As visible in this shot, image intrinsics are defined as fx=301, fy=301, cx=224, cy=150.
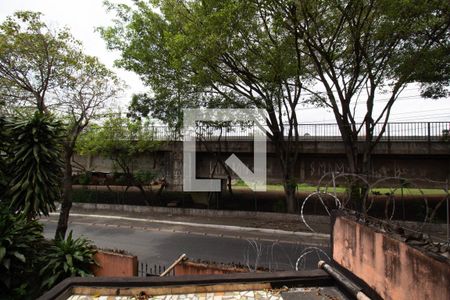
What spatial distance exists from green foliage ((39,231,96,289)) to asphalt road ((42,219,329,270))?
248 cm

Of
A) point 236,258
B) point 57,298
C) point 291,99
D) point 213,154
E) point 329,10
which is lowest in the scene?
point 236,258

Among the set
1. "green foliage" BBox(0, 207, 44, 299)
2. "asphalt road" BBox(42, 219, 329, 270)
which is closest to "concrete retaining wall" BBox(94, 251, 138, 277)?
"green foliage" BBox(0, 207, 44, 299)

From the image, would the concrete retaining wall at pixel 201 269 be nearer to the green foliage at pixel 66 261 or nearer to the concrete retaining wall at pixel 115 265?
the concrete retaining wall at pixel 115 265

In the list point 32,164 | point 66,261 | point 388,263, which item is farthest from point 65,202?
point 388,263

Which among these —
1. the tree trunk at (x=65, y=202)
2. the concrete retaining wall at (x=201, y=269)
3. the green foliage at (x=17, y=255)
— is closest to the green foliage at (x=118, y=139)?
the tree trunk at (x=65, y=202)

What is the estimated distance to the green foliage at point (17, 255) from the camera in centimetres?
739

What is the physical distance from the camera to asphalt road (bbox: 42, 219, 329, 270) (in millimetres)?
10773

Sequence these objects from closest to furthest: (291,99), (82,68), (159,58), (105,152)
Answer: (82,68), (159,58), (291,99), (105,152)

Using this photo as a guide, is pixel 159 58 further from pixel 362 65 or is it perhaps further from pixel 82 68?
pixel 362 65

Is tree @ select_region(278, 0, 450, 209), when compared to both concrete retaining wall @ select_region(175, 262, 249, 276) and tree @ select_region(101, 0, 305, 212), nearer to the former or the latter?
tree @ select_region(101, 0, 305, 212)

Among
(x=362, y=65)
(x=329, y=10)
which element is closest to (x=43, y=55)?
(x=329, y=10)

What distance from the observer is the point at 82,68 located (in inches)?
512

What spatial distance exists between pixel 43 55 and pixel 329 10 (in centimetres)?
1160

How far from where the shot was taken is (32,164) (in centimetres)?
860
